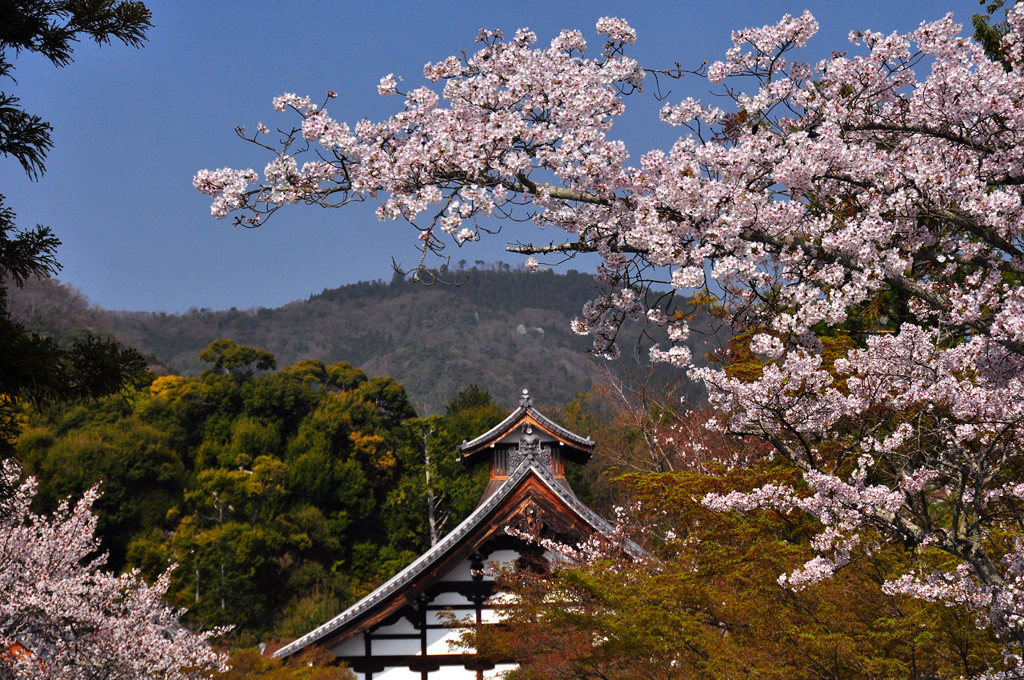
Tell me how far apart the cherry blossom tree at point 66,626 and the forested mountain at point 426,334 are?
70677 millimetres

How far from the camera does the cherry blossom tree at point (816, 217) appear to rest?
3.99 m

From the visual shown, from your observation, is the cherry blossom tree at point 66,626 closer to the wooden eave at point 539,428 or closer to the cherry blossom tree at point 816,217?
the cherry blossom tree at point 816,217

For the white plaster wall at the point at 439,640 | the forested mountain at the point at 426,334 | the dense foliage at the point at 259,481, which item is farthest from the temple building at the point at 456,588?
the forested mountain at the point at 426,334

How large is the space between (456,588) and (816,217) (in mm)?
10903

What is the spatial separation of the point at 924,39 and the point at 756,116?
Result: 3.86 ft

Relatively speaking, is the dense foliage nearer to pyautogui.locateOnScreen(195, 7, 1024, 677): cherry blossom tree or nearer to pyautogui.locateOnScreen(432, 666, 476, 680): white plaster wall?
pyautogui.locateOnScreen(432, 666, 476, 680): white plaster wall

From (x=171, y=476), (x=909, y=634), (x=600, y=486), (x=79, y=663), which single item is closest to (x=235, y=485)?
(x=171, y=476)

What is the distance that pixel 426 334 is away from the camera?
12225 cm

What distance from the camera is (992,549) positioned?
5.77 m

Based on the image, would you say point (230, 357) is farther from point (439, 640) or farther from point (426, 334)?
point (426, 334)

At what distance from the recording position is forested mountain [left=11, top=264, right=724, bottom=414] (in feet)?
342

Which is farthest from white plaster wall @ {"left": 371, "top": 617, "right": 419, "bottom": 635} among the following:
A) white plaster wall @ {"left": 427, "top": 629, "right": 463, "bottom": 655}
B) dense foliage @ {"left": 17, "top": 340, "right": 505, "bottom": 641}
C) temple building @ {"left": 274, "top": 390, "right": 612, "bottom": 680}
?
dense foliage @ {"left": 17, "top": 340, "right": 505, "bottom": 641}

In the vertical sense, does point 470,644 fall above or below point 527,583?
below

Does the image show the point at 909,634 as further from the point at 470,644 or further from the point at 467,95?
the point at 470,644
